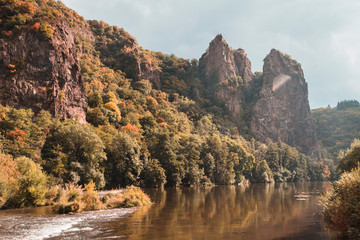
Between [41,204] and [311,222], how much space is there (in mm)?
25202

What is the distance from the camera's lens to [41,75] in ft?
171

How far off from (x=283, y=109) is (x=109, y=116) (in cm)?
14510

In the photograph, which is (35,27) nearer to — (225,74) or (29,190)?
(29,190)

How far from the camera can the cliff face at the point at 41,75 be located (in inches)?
1911

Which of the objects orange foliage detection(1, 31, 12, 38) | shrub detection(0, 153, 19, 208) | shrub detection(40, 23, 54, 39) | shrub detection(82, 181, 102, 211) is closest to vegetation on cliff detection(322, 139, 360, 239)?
shrub detection(82, 181, 102, 211)

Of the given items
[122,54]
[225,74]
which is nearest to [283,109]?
[225,74]

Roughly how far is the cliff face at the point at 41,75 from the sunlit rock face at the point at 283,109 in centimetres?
13137

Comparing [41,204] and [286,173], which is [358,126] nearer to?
[286,173]

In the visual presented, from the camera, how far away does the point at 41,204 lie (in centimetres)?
2652

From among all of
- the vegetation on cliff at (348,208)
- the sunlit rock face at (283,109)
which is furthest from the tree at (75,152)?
the sunlit rock face at (283,109)

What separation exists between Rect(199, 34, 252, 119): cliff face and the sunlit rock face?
14843 mm

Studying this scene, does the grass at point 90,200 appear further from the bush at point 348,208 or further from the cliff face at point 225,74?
the cliff face at point 225,74

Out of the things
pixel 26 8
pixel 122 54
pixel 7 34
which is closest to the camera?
pixel 7 34

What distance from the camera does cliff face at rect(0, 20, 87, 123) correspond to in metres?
48.5
